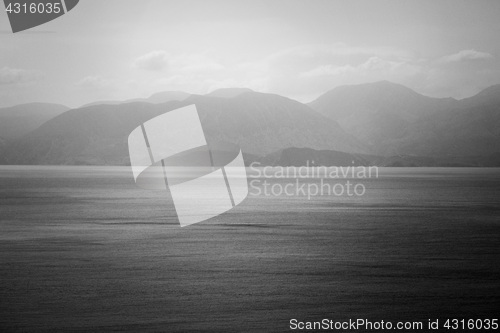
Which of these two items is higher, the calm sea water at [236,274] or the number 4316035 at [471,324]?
the number 4316035 at [471,324]

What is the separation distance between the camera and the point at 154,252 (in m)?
30.7

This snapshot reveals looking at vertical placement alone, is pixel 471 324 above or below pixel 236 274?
above

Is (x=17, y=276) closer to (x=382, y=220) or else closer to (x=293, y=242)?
(x=293, y=242)

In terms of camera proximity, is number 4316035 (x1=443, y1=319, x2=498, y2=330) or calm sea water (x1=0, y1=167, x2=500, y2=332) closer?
number 4316035 (x1=443, y1=319, x2=498, y2=330)

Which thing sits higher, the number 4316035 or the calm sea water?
the number 4316035

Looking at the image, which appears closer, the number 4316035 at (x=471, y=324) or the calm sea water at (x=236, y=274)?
the number 4316035 at (x=471, y=324)

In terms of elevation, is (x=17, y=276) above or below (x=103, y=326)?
below

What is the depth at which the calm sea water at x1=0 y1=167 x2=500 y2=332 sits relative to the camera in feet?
60.2

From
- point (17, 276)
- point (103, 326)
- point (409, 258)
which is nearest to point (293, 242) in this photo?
point (409, 258)

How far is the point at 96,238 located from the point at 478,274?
20.3 metres

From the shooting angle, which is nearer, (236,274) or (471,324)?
(471,324)

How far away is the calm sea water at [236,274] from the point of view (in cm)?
1836

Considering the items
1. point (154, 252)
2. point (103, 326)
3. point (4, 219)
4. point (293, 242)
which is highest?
point (103, 326)

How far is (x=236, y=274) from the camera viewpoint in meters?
24.8
